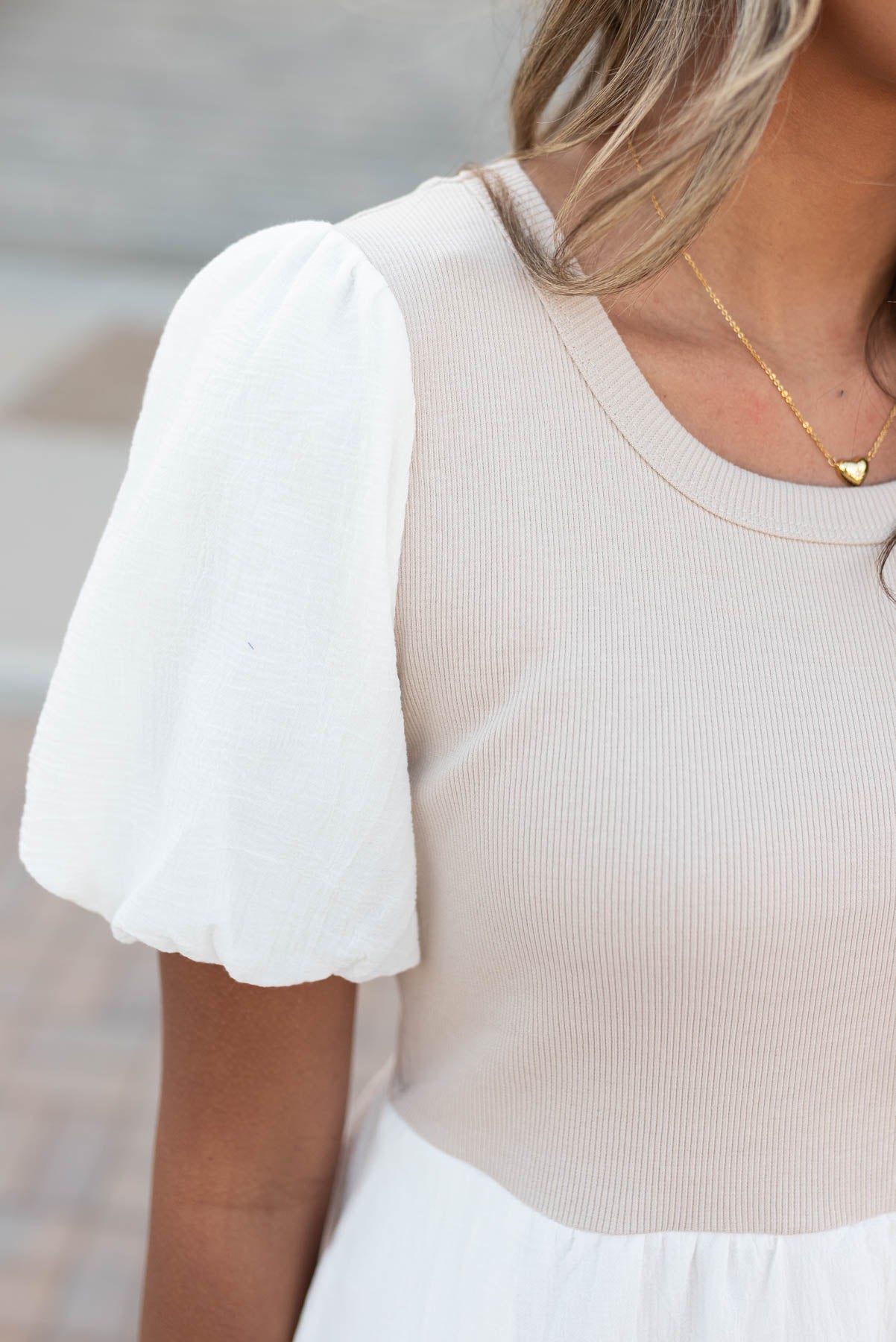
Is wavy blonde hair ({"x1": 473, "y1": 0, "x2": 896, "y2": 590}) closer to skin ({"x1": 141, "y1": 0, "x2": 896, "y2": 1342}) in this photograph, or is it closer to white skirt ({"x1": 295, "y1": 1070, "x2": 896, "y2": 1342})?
skin ({"x1": 141, "y1": 0, "x2": 896, "y2": 1342})

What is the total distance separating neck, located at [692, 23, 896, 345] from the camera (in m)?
0.97

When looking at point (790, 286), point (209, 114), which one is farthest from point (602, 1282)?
point (209, 114)

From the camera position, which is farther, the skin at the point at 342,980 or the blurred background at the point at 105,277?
the blurred background at the point at 105,277

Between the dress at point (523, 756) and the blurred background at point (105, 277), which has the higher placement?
the dress at point (523, 756)

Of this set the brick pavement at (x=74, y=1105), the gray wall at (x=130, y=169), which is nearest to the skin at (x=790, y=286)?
the brick pavement at (x=74, y=1105)

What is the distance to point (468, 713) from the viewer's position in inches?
33.6

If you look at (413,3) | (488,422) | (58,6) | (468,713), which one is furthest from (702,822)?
(58,6)

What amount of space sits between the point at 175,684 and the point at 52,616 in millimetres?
3403

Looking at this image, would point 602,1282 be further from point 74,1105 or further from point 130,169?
point 130,169

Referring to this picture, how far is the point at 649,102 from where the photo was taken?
2.91 ft

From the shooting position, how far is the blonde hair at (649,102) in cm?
79

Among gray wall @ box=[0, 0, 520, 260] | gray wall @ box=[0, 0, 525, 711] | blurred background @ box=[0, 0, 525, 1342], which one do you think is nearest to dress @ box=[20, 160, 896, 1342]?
blurred background @ box=[0, 0, 525, 1342]

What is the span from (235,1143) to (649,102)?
757 mm

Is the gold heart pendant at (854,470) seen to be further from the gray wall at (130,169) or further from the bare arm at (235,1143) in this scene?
the gray wall at (130,169)
